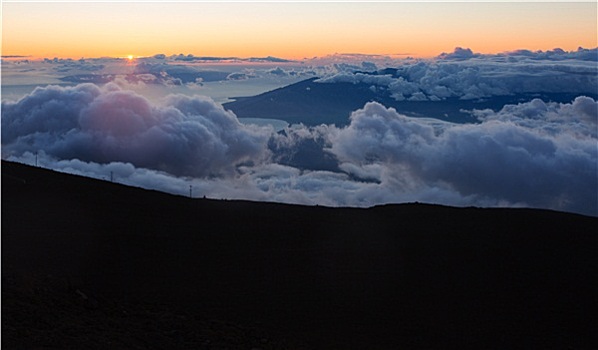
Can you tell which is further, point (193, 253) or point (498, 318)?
point (193, 253)

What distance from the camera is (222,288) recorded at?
52.5 ft

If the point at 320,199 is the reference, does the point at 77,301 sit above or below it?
above

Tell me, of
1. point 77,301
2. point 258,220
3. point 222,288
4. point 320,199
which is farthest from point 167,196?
point 320,199

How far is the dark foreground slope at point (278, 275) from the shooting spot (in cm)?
1273

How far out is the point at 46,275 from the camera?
14414 mm

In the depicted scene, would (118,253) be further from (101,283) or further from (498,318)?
(498,318)

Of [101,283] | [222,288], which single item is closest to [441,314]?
[222,288]

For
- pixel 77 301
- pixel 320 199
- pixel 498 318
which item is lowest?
pixel 320 199

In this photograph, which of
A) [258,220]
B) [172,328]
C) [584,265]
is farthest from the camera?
[258,220]

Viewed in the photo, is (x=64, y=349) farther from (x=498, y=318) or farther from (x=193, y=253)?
(x=498, y=318)

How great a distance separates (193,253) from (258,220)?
4410 millimetres

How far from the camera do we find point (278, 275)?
1727 centimetres

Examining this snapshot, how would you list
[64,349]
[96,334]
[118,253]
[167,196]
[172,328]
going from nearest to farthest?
1. [64,349]
2. [96,334]
3. [172,328]
4. [118,253]
5. [167,196]

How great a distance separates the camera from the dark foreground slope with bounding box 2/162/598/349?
501 inches
